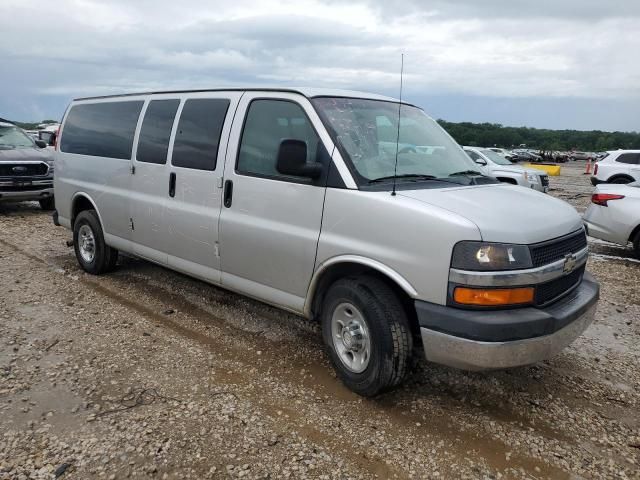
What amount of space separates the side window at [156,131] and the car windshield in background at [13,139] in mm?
7650

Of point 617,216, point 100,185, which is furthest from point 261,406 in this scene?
point 617,216

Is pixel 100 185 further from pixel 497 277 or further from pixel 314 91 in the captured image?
pixel 497 277

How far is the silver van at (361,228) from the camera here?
310 centimetres

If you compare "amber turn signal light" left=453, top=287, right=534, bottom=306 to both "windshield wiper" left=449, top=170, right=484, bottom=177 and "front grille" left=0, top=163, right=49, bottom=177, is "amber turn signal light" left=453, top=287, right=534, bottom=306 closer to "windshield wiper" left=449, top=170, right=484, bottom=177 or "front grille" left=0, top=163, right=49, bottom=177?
"windshield wiper" left=449, top=170, right=484, bottom=177

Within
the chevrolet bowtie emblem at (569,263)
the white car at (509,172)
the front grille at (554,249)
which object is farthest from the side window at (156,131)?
the white car at (509,172)

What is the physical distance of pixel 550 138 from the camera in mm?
106062

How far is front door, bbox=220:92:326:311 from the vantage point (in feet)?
12.5

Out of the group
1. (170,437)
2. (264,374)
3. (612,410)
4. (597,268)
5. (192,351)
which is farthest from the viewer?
(597,268)

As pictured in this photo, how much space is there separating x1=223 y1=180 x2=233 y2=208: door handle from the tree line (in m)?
80.1

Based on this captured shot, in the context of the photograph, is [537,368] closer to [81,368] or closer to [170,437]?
[170,437]

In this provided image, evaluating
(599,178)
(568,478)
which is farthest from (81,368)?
(599,178)

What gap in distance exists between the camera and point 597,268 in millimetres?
7586

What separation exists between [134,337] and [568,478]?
11.4ft

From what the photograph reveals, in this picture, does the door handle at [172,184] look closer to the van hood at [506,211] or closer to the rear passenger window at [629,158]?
the van hood at [506,211]
